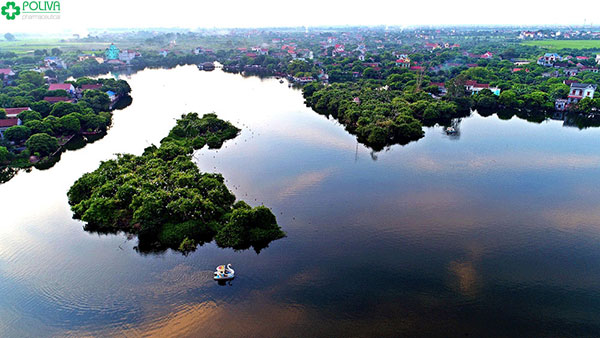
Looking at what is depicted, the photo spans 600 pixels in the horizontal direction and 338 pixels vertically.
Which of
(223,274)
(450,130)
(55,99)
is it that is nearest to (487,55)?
(450,130)

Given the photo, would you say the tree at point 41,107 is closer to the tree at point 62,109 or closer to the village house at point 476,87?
the tree at point 62,109

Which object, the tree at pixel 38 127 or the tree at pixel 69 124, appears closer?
the tree at pixel 38 127

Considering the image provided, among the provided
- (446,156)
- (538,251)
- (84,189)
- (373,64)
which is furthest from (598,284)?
(373,64)

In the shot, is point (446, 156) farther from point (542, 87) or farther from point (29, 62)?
point (29, 62)

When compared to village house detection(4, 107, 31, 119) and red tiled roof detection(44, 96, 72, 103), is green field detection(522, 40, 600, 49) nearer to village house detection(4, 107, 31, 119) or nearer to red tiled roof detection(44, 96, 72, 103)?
red tiled roof detection(44, 96, 72, 103)

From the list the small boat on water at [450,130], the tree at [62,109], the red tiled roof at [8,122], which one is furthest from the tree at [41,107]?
the small boat on water at [450,130]

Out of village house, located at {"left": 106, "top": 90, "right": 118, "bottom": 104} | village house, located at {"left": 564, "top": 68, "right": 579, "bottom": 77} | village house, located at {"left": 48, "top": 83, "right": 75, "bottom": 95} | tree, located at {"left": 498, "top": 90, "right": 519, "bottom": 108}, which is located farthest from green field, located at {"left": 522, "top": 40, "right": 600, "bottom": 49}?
village house, located at {"left": 48, "top": 83, "right": 75, "bottom": 95}
